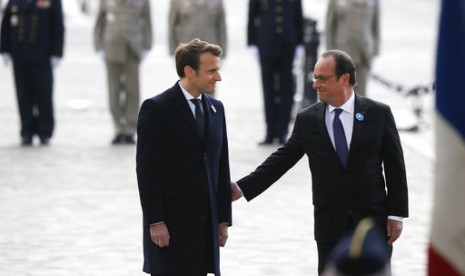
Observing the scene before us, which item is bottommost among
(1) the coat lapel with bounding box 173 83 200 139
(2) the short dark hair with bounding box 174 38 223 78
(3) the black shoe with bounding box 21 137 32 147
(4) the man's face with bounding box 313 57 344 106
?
(3) the black shoe with bounding box 21 137 32 147

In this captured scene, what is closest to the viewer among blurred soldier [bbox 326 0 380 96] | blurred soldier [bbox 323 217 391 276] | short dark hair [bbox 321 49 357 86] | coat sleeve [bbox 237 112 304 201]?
blurred soldier [bbox 323 217 391 276]

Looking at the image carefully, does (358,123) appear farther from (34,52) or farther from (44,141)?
(44,141)

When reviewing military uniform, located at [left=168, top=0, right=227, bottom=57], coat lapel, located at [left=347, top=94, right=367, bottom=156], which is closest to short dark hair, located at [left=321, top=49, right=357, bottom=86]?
coat lapel, located at [left=347, top=94, right=367, bottom=156]

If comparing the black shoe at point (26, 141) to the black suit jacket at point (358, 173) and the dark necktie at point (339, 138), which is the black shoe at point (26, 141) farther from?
the dark necktie at point (339, 138)

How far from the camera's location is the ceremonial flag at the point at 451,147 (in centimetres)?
471

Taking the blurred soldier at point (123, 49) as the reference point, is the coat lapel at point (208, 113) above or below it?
above

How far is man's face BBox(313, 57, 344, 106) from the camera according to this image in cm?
699

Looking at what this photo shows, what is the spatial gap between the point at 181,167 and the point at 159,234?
328 mm

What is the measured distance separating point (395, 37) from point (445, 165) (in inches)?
1256

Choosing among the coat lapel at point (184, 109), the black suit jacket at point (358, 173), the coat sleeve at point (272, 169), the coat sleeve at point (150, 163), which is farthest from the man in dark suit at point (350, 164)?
the coat sleeve at point (150, 163)

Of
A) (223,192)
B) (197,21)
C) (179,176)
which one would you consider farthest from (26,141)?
(179,176)

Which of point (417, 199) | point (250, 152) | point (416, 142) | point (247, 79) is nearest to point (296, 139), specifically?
point (417, 199)

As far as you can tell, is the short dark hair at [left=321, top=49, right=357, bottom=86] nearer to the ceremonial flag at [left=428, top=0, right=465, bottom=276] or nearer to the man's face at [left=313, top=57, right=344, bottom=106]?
the man's face at [left=313, top=57, right=344, bottom=106]

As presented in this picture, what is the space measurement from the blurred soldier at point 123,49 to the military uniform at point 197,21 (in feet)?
1.16
